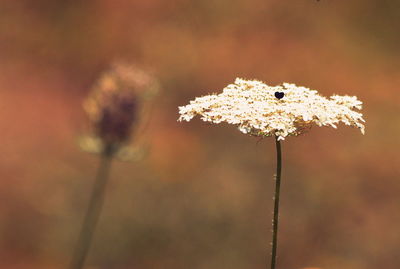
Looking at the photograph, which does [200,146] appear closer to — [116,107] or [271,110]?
[116,107]

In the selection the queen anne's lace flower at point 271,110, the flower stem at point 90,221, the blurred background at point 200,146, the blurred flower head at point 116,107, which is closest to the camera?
the queen anne's lace flower at point 271,110

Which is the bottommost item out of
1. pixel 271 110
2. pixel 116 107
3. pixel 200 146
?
pixel 271 110

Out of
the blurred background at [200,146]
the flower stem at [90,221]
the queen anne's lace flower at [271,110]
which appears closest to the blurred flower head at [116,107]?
the flower stem at [90,221]

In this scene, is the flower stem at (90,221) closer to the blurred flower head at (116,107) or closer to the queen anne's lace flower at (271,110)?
the blurred flower head at (116,107)

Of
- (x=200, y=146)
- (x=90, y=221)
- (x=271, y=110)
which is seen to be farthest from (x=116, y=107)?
(x=200, y=146)

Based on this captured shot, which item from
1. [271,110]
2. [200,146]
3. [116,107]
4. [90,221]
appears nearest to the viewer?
[271,110]

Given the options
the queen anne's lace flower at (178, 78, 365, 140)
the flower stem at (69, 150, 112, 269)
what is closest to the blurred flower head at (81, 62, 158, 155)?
the flower stem at (69, 150, 112, 269)

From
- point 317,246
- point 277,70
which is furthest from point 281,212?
point 277,70
